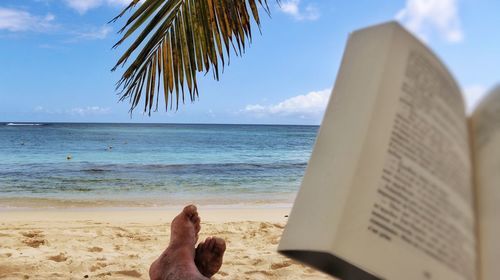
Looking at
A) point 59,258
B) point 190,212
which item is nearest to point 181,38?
point 190,212

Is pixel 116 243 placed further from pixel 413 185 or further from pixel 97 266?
pixel 413 185

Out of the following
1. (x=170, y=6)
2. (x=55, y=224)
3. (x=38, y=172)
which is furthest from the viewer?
(x=38, y=172)

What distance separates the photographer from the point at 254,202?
5.58 meters

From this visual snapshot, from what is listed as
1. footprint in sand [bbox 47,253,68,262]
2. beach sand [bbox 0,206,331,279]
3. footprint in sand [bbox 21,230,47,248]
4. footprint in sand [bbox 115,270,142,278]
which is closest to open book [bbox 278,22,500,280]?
beach sand [bbox 0,206,331,279]

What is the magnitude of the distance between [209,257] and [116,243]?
5.44 ft

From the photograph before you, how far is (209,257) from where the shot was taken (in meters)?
1.58

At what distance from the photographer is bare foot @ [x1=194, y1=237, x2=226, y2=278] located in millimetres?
1580

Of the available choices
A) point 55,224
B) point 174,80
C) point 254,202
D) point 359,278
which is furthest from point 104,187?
point 359,278

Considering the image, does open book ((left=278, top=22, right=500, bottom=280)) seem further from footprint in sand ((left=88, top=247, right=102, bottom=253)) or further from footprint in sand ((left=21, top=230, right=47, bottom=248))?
footprint in sand ((left=21, top=230, right=47, bottom=248))

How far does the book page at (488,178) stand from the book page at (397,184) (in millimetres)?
12

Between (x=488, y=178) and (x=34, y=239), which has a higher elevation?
(x=488, y=178)

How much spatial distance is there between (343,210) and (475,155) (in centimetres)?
20

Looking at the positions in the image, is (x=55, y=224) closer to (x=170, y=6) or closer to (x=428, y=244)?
(x=170, y=6)

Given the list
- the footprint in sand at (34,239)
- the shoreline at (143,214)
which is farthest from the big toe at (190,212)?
the shoreline at (143,214)
